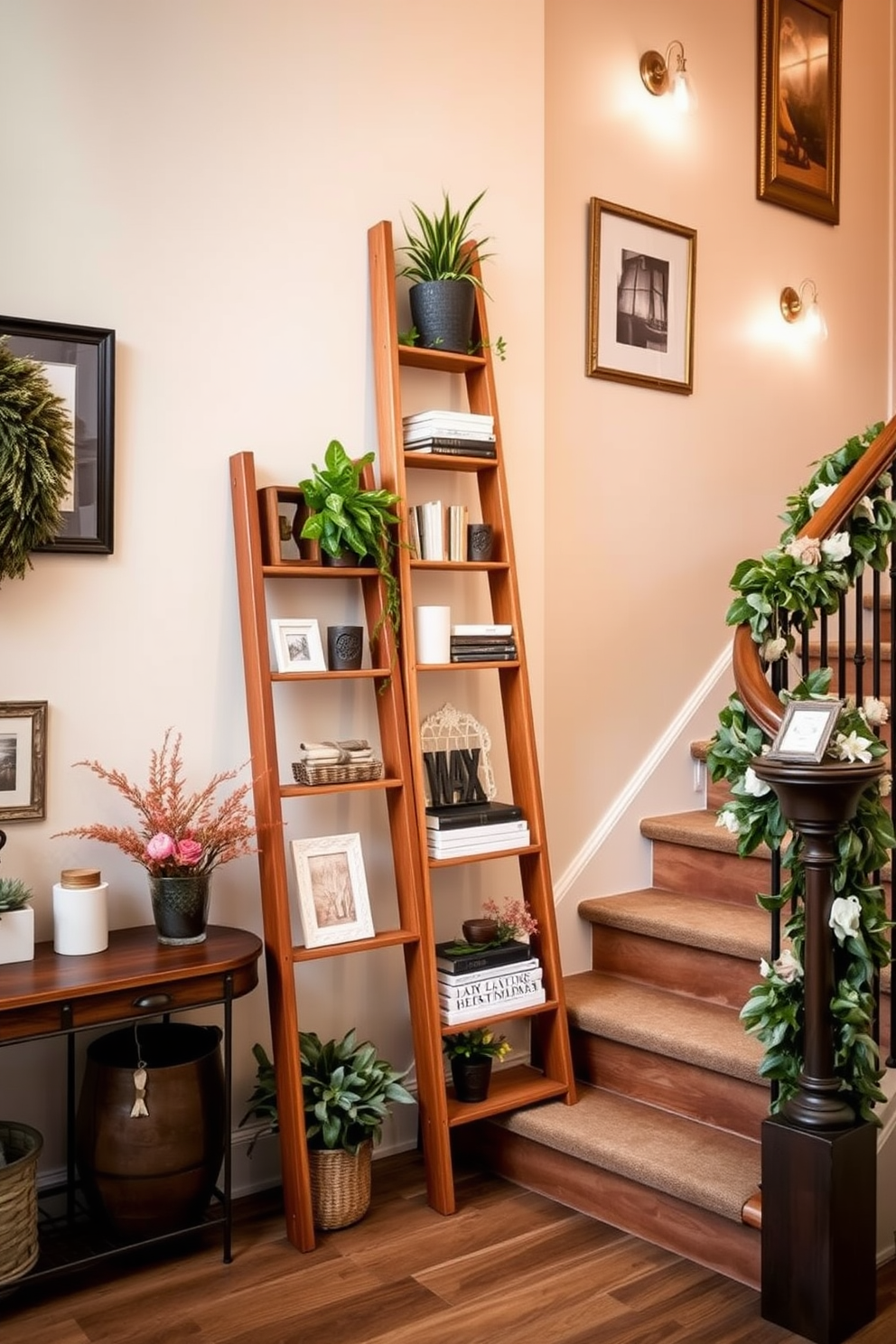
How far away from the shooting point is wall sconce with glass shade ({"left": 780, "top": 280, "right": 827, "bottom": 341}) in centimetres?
462

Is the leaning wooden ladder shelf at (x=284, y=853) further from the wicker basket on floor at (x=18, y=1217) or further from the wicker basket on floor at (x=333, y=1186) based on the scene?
the wicker basket on floor at (x=18, y=1217)

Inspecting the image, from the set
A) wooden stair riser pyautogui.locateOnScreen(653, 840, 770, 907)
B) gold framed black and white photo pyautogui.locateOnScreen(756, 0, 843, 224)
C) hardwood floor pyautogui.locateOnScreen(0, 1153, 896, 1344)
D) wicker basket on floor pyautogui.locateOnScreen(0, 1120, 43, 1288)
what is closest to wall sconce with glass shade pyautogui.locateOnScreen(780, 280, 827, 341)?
gold framed black and white photo pyautogui.locateOnScreen(756, 0, 843, 224)

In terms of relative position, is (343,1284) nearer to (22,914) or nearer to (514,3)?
(22,914)

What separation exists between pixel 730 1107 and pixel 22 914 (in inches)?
68.1

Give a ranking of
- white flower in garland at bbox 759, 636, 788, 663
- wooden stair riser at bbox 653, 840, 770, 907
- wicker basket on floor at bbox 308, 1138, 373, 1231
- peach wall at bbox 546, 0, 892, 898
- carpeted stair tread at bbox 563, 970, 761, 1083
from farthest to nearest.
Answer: peach wall at bbox 546, 0, 892, 898 < wooden stair riser at bbox 653, 840, 770, 907 < carpeted stair tread at bbox 563, 970, 761, 1083 < wicker basket on floor at bbox 308, 1138, 373, 1231 < white flower in garland at bbox 759, 636, 788, 663

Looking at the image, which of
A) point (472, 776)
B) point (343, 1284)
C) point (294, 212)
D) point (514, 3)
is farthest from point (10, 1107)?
point (514, 3)

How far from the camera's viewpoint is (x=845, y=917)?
2391mm

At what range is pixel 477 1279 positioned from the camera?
8.70 ft

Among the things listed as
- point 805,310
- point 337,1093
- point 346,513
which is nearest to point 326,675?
point 346,513

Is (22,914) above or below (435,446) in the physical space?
below

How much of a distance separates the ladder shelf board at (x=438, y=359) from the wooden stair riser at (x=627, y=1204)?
6.68 feet

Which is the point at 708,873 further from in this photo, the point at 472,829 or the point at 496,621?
the point at 496,621

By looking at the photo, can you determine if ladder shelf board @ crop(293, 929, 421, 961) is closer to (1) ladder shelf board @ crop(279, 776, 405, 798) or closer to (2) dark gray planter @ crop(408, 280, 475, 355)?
(1) ladder shelf board @ crop(279, 776, 405, 798)

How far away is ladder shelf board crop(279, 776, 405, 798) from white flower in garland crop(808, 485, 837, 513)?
118 centimetres
